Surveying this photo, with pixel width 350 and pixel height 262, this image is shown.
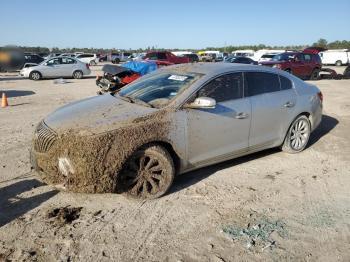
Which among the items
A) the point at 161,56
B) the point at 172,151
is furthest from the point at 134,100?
the point at 161,56

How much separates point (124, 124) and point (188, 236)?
1503mm

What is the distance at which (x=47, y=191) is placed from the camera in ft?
15.6

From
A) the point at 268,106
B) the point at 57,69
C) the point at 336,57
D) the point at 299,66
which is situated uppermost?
the point at 268,106

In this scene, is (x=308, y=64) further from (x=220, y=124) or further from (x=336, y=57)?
(x=336, y=57)

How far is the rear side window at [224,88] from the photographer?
16.5 feet

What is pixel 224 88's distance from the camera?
523 centimetres

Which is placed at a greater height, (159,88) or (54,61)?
(159,88)

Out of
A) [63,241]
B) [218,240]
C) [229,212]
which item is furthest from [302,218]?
[63,241]

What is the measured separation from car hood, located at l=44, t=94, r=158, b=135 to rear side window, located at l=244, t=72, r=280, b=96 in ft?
5.53

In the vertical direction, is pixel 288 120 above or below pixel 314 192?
above

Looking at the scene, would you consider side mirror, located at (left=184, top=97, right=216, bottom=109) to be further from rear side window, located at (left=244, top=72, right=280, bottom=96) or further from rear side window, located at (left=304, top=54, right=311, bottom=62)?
rear side window, located at (left=304, top=54, right=311, bottom=62)

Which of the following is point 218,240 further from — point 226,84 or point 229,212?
point 226,84

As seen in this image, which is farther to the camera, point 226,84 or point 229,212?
point 226,84

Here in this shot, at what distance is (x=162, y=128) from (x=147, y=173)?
59cm
